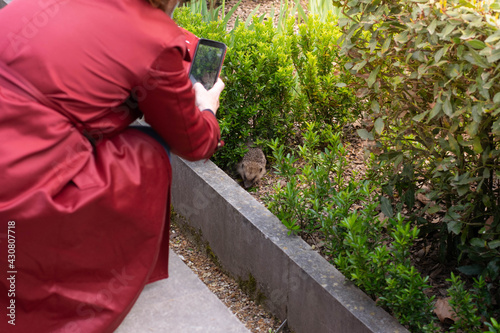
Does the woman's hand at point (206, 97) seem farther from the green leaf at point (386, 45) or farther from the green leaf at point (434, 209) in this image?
the green leaf at point (434, 209)

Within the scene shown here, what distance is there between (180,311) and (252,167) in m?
1.02

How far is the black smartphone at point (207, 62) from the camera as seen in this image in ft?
7.86

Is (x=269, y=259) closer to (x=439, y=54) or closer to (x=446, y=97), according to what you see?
(x=446, y=97)

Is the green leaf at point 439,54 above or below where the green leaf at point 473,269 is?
above

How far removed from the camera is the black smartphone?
7.86 ft

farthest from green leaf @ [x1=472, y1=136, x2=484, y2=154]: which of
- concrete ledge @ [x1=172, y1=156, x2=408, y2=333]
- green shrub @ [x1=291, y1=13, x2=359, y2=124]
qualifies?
green shrub @ [x1=291, y1=13, x2=359, y2=124]

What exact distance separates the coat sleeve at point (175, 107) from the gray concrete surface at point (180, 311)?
36.7 inches

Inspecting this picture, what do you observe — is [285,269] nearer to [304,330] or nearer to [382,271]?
[304,330]

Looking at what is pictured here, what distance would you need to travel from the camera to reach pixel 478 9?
1997mm

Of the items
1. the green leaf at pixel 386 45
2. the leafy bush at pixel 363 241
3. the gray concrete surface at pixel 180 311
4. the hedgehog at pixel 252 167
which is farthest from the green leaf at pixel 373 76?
the gray concrete surface at pixel 180 311

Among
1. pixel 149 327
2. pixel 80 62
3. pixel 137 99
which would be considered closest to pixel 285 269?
pixel 149 327

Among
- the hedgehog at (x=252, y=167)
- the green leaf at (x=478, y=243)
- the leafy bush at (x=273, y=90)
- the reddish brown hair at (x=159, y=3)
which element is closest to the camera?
the reddish brown hair at (x=159, y=3)

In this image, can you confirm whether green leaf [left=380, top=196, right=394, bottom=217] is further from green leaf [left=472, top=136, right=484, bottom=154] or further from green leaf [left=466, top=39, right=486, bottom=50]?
green leaf [left=466, top=39, right=486, bottom=50]

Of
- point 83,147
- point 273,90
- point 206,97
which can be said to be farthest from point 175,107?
point 273,90
